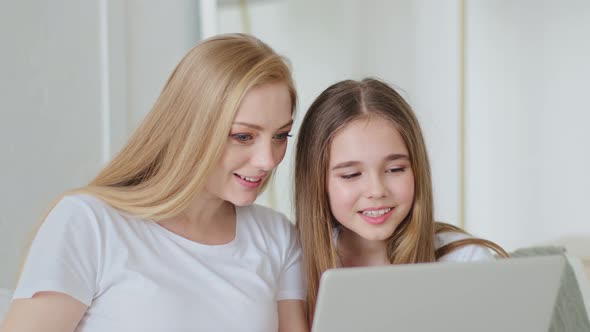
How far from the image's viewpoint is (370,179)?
1692mm

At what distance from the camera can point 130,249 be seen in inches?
61.7

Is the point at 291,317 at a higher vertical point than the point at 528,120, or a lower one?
lower

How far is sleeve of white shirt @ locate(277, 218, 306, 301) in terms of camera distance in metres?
1.77

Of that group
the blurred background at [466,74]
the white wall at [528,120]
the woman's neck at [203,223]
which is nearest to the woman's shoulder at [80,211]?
the woman's neck at [203,223]

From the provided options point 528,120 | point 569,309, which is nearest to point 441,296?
point 569,309

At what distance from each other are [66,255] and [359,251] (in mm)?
655

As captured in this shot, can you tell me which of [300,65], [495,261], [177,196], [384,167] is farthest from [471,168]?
[495,261]

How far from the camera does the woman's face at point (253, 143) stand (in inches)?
61.2

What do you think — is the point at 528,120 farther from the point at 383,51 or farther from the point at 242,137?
the point at 242,137

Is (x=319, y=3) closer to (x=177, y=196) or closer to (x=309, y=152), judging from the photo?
(x=309, y=152)

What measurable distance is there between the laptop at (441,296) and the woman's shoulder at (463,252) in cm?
45

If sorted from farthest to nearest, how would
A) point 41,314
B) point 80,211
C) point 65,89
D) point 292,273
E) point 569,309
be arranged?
point 65,89
point 569,309
point 292,273
point 80,211
point 41,314

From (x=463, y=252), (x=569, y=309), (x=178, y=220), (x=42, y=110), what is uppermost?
(x=42, y=110)

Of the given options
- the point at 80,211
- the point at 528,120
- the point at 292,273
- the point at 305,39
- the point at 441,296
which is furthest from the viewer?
the point at 528,120
